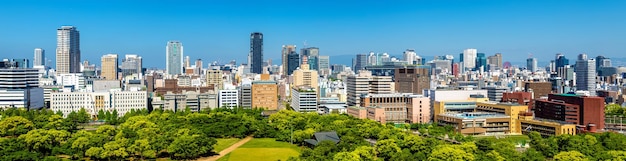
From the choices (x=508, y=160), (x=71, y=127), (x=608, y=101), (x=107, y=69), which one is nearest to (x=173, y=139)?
(x=71, y=127)

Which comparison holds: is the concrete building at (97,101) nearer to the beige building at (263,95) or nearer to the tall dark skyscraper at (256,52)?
the beige building at (263,95)

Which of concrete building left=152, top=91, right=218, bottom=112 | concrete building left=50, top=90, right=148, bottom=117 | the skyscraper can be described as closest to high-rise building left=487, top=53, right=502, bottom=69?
the skyscraper

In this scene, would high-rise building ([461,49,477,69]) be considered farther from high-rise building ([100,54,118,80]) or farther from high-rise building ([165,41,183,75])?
high-rise building ([100,54,118,80])

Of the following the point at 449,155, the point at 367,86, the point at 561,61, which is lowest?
the point at 449,155

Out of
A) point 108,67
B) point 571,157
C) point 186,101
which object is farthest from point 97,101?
point 108,67

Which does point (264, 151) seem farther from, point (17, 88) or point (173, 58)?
point (173, 58)

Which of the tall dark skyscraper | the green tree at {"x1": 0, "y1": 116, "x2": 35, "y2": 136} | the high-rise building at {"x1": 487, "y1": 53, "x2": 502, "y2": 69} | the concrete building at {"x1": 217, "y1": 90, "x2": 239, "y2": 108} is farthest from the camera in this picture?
the high-rise building at {"x1": 487, "y1": 53, "x2": 502, "y2": 69}
